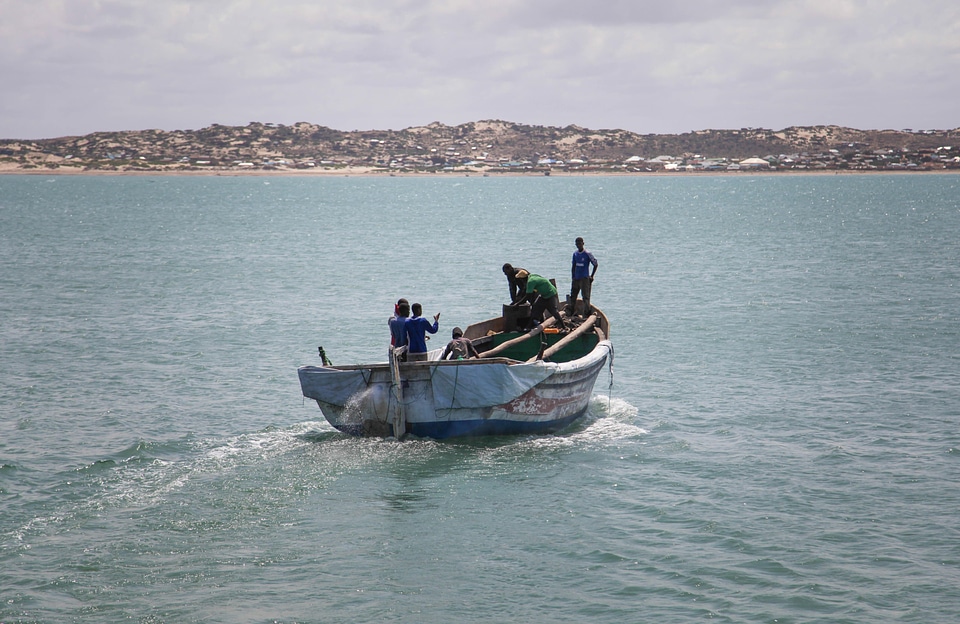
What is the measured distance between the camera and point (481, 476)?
50.6 feet

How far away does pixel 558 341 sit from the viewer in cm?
2086

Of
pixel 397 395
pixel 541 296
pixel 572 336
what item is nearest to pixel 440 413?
pixel 397 395

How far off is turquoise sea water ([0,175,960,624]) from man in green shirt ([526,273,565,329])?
2408mm

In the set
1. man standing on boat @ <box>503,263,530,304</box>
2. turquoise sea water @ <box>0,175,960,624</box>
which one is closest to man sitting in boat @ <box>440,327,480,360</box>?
turquoise sea water @ <box>0,175,960,624</box>

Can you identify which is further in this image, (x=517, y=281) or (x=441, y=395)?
(x=517, y=281)

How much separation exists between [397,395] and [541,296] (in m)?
5.32

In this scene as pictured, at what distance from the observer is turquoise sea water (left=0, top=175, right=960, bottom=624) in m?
11.4

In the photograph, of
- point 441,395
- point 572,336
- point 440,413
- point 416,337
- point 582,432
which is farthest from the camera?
point 572,336

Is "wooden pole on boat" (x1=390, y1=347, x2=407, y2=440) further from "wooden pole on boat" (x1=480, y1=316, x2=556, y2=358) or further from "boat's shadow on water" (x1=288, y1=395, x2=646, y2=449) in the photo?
"wooden pole on boat" (x1=480, y1=316, x2=556, y2=358)

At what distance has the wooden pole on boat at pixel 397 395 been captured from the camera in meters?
16.0

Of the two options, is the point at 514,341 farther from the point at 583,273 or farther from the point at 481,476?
the point at 481,476

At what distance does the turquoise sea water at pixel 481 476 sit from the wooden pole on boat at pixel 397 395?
29 cm

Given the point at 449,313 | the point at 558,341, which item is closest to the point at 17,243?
the point at 449,313

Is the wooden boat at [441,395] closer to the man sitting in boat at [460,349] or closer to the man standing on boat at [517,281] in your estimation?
the man sitting in boat at [460,349]
